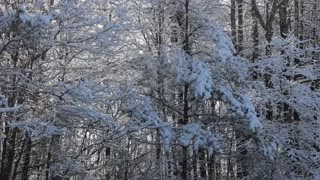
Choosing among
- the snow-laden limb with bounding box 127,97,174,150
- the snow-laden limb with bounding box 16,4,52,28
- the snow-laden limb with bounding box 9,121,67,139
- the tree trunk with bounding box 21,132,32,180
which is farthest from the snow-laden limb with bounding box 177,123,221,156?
the snow-laden limb with bounding box 16,4,52,28

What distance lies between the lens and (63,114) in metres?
7.81

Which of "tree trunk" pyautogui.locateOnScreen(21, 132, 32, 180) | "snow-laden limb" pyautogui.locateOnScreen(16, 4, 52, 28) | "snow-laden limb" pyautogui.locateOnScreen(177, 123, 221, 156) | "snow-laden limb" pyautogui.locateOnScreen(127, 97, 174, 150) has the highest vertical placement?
"snow-laden limb" pyautogui.locateOnScreen(16, 4, 52, 28)

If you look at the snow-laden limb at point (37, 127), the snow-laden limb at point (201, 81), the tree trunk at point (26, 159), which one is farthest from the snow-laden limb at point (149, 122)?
the tree trunk at point (26, 159)

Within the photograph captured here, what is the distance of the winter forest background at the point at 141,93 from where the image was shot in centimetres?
726

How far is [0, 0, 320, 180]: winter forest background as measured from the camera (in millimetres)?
7262

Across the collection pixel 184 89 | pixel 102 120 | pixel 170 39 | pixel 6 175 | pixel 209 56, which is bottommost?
pixel 6 175

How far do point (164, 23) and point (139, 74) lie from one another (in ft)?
4.78

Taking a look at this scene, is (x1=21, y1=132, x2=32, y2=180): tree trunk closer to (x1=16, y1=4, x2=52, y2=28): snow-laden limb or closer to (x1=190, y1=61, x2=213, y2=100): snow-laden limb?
(x1=16, y1=4, x2=52, y2=28): snow-laden limb

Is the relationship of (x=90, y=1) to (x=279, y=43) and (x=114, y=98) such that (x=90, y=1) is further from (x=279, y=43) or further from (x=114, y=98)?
(x=279, y=43)

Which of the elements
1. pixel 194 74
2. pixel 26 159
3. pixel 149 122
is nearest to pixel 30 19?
pixel 149 122

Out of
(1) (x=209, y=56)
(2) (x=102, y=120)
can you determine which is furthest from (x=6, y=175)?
(1) (x=209, y=56)

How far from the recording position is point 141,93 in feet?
30.0

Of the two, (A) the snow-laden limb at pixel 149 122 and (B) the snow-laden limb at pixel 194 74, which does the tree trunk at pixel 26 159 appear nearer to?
(A) the snow-laden limb at pixel 149 122

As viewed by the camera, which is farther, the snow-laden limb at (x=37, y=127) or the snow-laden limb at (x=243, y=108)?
the snow-laden limb at (x=243, y=108)
